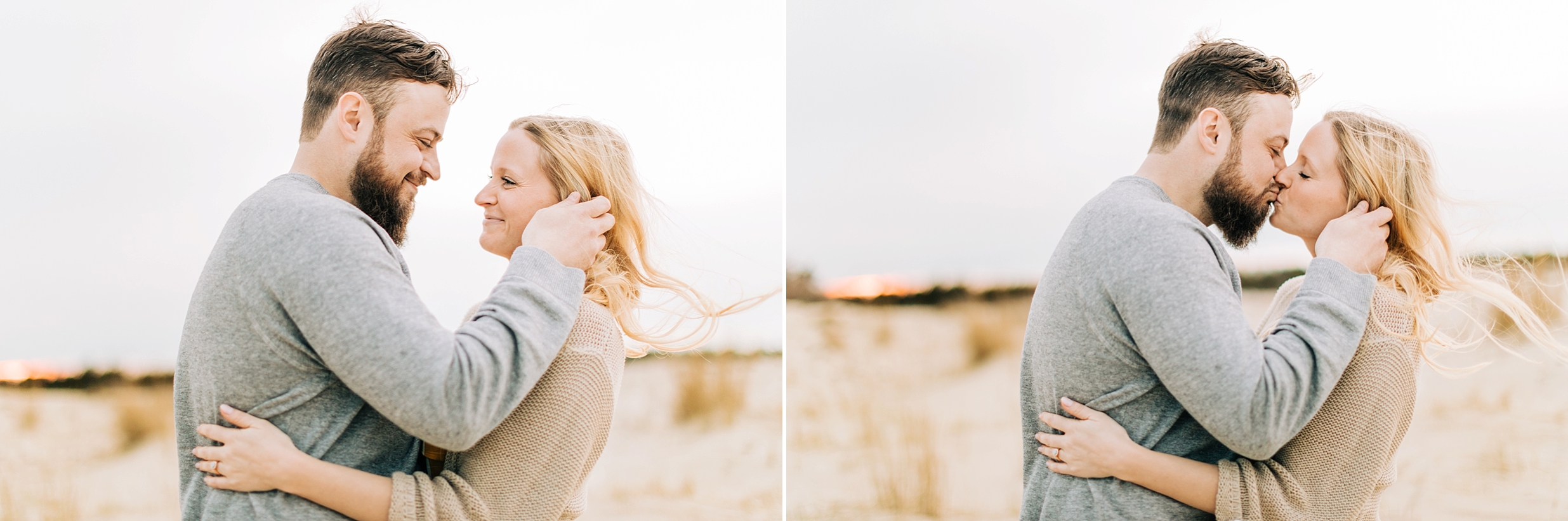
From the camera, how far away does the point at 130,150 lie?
3.78m

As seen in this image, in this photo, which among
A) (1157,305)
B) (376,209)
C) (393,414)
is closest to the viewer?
(393,414)

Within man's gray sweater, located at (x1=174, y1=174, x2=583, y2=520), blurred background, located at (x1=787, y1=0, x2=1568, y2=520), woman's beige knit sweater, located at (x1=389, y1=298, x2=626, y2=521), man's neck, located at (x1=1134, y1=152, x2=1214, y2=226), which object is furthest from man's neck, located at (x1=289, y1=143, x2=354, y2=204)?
blurred background, located at (x1=787, y1=0, x2=1568, y2=520)

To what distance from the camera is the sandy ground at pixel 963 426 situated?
15.3 ft

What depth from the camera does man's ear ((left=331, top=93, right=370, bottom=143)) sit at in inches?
61.1

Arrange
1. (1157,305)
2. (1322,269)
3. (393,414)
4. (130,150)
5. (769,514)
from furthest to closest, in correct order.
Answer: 1. (769,514)
2. (130,150)
3. (1322,269)
4. (1157,305)
5. (393,414)

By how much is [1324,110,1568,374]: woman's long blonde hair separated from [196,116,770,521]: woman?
4.21 ft

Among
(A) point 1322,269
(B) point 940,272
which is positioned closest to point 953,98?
(B) point 940,272

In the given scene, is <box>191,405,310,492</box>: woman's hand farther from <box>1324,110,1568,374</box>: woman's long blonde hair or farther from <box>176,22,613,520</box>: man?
<box>1324,110,1568,374</box>: woman's long blonde hair

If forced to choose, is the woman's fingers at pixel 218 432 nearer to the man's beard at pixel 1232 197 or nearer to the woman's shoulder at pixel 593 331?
the woman's shoulder at pixel 593 331

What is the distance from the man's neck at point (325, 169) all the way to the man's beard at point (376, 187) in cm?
1

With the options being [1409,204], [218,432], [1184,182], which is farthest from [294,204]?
[1409,204]

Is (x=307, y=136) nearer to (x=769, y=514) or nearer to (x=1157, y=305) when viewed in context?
(x=1157, y=305)

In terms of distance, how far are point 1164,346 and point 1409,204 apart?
70 cm

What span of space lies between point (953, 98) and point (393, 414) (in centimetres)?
405
